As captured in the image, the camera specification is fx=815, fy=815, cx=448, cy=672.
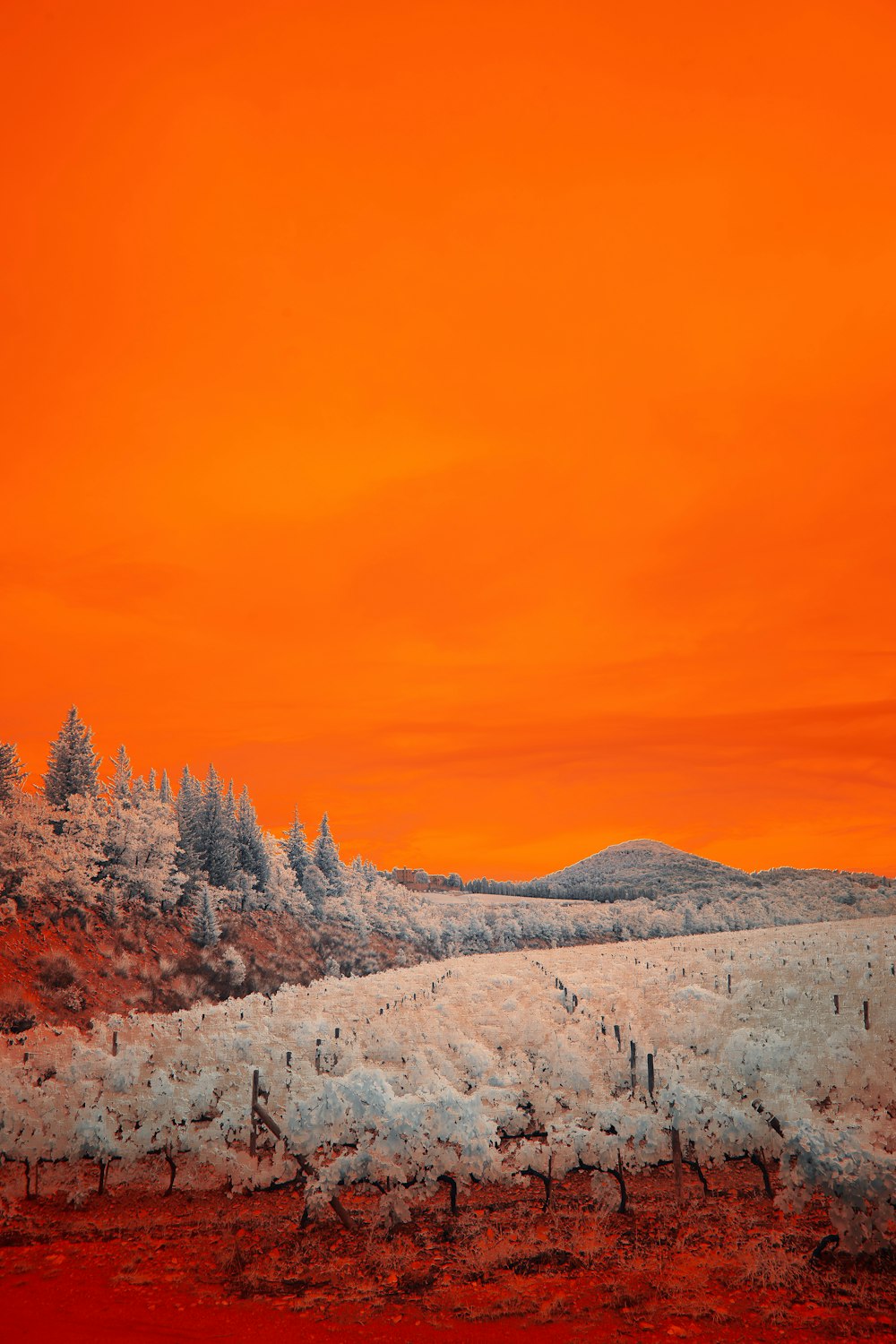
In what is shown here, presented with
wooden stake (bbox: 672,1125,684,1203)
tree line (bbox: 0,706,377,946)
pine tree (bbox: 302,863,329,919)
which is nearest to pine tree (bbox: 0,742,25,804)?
tree line (bbox: 0,706,377,946)

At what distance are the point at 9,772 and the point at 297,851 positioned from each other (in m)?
43.0

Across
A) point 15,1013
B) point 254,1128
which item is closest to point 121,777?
point 15,1013

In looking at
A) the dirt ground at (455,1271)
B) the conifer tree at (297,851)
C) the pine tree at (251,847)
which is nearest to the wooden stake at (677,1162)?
the dirt ground at (455,1271)

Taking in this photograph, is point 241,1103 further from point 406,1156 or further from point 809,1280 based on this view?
point 809,1280

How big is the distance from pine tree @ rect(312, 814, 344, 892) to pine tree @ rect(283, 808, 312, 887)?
2961 mm

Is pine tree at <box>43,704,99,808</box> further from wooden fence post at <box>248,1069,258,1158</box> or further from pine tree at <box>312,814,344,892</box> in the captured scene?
wooden fence post at <box>248,1069,258,1158</box>

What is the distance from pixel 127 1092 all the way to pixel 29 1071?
17.6 ft

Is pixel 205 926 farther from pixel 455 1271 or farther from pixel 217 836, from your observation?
pixel 455 1271

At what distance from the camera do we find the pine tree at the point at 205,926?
6794 centimetres

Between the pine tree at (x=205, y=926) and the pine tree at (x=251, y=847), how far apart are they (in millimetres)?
15002

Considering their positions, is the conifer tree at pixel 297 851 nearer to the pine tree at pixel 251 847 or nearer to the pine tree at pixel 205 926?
the pine tree at pixel 251 847

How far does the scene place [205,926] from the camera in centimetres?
6825

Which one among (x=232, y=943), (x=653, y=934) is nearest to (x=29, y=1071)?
(x=232, y=943)

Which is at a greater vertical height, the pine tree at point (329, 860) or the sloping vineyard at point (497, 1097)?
the pine tree at point (329, 860)
